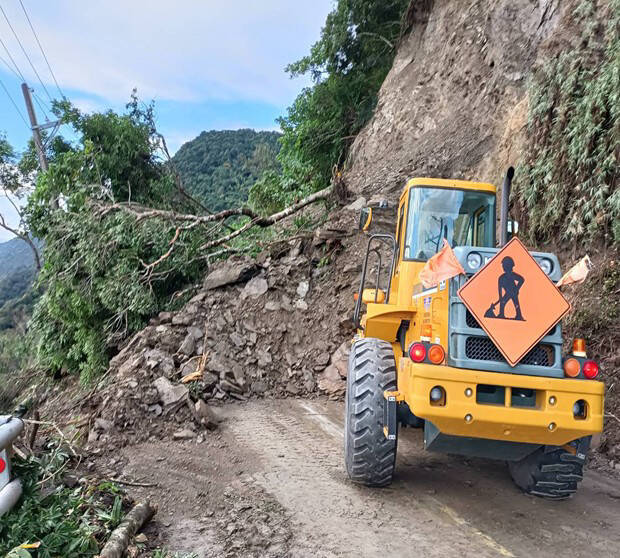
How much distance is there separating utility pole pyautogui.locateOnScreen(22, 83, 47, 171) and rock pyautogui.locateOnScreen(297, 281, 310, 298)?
951 cm

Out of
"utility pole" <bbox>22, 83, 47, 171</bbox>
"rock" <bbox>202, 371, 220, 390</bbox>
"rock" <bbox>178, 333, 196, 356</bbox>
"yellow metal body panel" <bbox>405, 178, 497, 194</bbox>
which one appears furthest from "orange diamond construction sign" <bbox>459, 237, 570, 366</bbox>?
"utility pole" <bbox>22, 83, 47, 171</bbox>

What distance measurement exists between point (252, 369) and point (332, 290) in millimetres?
2321

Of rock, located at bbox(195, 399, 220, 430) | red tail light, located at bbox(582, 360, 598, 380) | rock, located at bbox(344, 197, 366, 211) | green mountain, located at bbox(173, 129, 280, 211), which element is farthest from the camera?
green mountain, located at bbox(173, 129, 280, 211)

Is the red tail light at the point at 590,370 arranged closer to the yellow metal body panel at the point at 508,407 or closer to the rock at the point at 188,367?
the yellow metal body panel at the point at 508,407

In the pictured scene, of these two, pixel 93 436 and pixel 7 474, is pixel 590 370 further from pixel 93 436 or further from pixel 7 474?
pixel 93 436

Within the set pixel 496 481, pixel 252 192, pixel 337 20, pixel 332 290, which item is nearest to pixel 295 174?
pixel 252 192

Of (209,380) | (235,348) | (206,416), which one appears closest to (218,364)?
(209,380)

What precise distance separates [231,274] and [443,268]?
6.76m

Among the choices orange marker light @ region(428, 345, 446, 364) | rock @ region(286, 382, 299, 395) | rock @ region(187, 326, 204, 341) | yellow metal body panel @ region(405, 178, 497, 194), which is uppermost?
yellow metal body panel @ region(405, 178, 497, 194)

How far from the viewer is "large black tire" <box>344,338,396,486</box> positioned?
13.1 ft

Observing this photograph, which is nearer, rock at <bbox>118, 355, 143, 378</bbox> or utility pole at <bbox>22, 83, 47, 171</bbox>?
rock at <bbox>118, 355, 143, 378</bbox>

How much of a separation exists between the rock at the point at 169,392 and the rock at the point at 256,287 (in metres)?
3.05

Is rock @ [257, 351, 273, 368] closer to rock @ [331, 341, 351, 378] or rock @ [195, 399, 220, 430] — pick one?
rock @ [331, 341, 351, 378]

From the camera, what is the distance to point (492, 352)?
3717 mm
